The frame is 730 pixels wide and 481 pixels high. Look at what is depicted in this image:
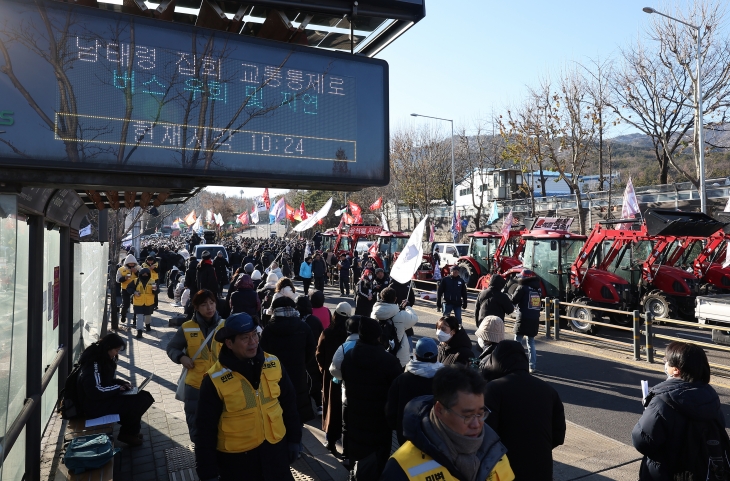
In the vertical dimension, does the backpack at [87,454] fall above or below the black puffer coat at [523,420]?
below

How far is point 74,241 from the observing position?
8078 mm

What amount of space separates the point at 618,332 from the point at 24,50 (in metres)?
13.4

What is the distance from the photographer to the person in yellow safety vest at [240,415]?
3.27 m

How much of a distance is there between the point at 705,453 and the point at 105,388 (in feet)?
17.4

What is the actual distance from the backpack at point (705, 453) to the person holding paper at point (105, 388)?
199 inches

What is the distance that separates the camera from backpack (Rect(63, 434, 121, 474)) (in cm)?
446

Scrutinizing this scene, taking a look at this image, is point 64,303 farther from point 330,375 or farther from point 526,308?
point 526,308

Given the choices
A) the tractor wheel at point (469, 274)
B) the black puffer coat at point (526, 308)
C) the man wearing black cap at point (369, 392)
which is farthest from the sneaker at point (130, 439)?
the tractor wheel at point (469, 274)

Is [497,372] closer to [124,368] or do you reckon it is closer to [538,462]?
[538,462]

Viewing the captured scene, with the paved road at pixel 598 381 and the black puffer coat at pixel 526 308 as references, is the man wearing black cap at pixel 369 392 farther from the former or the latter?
the black puffer coat at pixel 526 308

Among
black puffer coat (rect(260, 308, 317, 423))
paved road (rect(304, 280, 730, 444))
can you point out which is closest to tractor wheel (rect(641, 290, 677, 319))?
paved road (rect(304, 280, 730, 444))

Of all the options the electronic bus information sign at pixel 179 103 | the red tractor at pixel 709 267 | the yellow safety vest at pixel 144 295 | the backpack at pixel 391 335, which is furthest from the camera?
the red tractor at pixel 709 267

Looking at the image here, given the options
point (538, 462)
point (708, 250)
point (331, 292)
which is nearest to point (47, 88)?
point (538, 462)

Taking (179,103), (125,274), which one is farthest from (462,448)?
(125,274)
